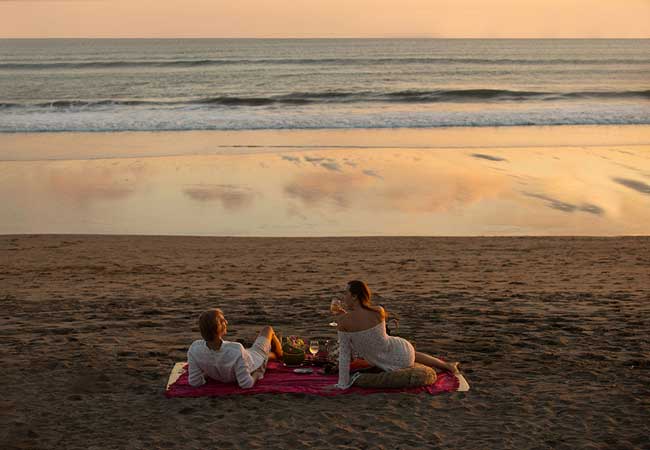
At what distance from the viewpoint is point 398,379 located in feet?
20.3

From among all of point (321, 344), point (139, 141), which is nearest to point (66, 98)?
point (139, 141)

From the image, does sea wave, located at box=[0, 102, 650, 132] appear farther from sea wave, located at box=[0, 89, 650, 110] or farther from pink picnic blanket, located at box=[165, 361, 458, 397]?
pink picnic blanket, located at box=[165, 361, 458, 397]

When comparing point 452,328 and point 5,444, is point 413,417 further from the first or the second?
point 5,444

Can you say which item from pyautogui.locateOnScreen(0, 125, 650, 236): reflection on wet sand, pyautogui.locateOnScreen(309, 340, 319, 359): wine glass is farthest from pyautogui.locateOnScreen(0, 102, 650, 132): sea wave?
pyautogui.locateOnScreen(309, 340, 319, 359): wine glass

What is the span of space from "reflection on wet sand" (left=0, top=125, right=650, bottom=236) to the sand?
3.38ft

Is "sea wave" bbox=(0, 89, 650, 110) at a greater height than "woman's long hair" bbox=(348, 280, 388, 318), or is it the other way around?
"sea wave" bbox=(0, 89, 650, 110)

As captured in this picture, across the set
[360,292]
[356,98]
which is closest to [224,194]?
[360,292]

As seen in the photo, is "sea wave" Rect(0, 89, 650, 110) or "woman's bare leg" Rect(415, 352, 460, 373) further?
"sea wave" Rect(0, 89, 650, 110)

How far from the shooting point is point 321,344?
727cm

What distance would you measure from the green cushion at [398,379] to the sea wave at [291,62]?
166ft

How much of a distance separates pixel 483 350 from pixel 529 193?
8257 millimetres

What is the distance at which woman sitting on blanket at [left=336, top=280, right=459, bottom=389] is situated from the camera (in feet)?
20.1

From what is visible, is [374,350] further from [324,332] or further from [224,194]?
[224,194]

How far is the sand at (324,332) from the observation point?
217 inches
